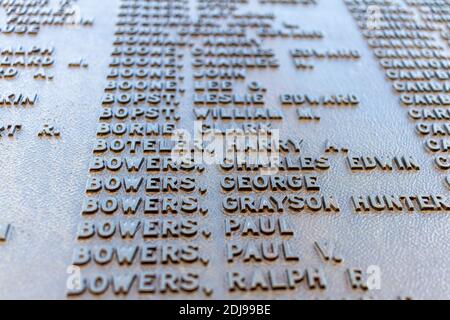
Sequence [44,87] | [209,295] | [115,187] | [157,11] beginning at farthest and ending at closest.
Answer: [157,11] → [44,87] → [115,187] → [209,295]

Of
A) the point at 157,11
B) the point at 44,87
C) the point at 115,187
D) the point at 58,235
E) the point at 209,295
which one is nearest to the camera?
the point at 209,295

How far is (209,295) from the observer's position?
7.26 ft

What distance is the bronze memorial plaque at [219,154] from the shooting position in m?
2.30

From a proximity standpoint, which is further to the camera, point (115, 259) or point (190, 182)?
point (190, 182)

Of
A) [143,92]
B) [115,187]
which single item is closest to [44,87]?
[143,92]

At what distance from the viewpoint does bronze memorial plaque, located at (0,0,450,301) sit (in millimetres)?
2299

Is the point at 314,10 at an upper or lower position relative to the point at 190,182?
upper

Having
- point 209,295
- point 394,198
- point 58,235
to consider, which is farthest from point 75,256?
point 394,198

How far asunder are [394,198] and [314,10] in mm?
2426

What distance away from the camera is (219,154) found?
2.85 meters

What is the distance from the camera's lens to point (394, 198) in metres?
2.69
